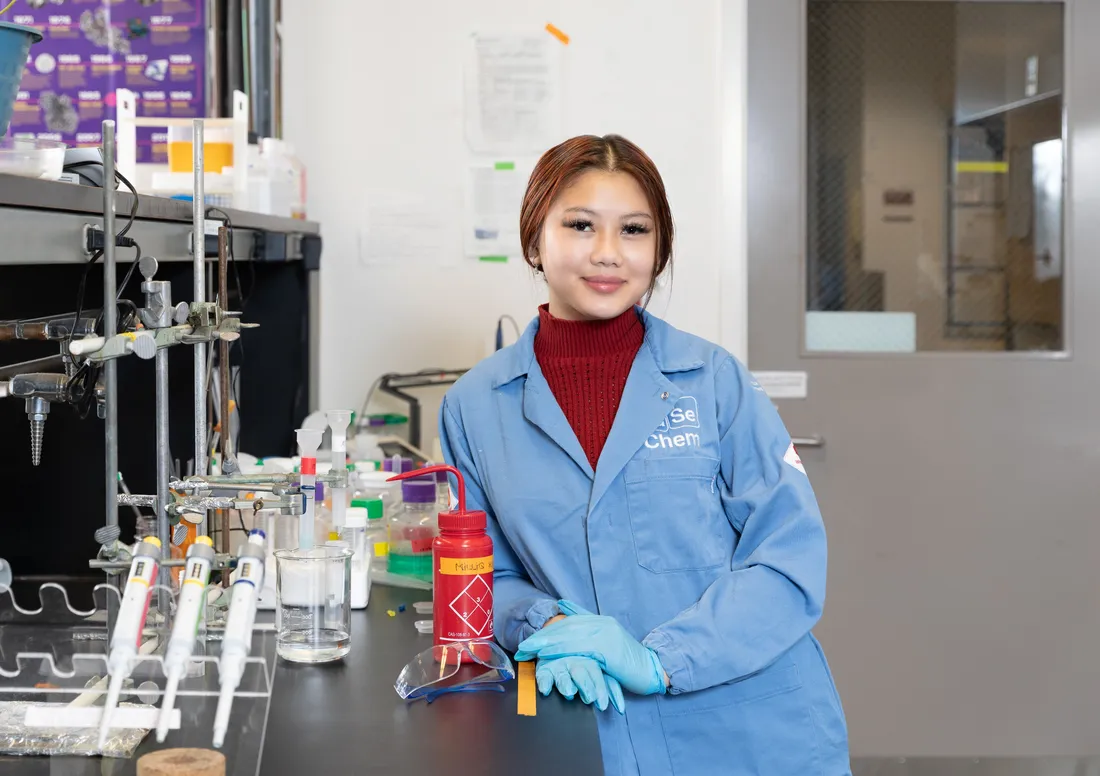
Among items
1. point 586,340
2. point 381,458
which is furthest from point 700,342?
point 381,458

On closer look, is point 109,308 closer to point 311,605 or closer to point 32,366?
point 32,366

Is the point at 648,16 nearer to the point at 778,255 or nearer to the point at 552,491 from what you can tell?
the point at 778,255

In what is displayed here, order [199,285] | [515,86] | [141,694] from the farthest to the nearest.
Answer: [515,86] < [199,285] < [141,694]

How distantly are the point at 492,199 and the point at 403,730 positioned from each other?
182 centimetres

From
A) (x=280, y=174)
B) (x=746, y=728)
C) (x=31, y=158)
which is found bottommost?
(x=746, y=728)

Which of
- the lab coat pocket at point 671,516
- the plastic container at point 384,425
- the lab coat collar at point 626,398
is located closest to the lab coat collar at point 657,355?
the lab coat collar at point 626,398

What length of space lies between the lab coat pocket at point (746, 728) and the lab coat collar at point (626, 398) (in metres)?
0.28

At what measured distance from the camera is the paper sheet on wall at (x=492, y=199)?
2773mm

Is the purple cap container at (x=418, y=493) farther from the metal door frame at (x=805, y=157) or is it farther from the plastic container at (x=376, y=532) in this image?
the metal door frame at (x=805, y=157)

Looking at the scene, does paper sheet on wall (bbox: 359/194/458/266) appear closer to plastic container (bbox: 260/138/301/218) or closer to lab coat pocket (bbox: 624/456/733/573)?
plastic container (bbox: 260/138/301/218)

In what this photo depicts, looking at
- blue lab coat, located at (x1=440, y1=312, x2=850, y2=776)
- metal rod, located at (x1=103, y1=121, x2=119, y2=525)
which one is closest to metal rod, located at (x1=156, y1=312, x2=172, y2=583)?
metal rod, located at (x1=103, y1=121, x2=119, y2=525)

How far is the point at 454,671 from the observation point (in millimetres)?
1292

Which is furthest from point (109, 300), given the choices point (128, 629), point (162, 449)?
point (128, 629)

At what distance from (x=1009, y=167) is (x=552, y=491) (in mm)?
1897
